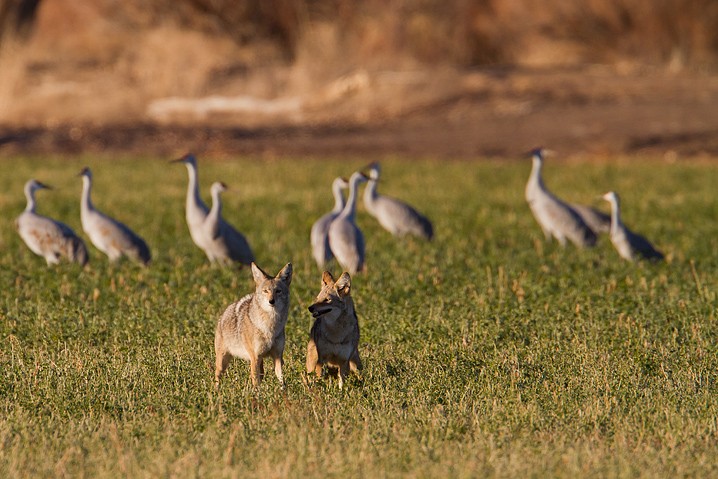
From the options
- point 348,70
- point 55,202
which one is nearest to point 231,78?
point 348,70

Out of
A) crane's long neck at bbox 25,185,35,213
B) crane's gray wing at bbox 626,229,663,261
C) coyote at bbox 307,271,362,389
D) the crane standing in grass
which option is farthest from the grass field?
crane's long neck at bbox 25,185,35,213

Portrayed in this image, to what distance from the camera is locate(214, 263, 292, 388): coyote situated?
7.93 metres

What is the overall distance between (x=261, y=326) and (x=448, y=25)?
31844mm

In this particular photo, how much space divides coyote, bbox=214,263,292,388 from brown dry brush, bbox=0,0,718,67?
3010 cm

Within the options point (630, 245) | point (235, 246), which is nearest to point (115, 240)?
point (235, 246)

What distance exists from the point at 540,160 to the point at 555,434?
11.3 m

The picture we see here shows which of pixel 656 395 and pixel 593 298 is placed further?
pixel 593 298

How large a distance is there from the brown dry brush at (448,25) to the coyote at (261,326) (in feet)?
98.7

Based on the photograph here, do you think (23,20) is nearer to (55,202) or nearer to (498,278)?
(55,202)

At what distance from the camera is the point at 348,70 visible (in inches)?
1479

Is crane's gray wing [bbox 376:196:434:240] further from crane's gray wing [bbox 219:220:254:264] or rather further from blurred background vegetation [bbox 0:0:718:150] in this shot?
blurred background vegetation [bbox 0:0:718:150]

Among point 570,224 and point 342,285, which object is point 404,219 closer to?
point 570,224

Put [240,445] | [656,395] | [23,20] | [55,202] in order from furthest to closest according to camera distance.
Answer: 1. [23,20]
2. [55,202]
3. [656,395]
4. [240,445]

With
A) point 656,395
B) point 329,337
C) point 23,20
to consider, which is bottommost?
point 656,395
